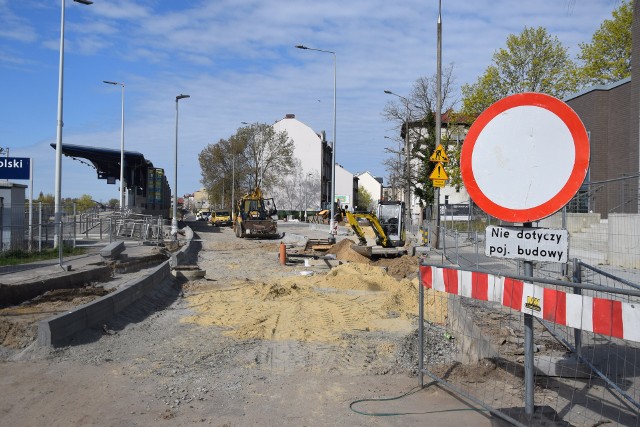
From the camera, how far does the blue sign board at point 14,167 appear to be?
18875 millimetres

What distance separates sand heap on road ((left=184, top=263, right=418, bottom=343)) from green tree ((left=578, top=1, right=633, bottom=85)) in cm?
3293

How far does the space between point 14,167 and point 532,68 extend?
102ft

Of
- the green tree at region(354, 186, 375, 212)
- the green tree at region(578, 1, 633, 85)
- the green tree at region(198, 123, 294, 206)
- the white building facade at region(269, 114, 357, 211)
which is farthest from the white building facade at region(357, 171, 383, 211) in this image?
the green tree at region(578, 1, 633, 85)

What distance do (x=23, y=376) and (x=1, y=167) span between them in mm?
15266

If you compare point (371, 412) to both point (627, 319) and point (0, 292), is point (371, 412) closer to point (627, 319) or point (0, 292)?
point (627, 319)

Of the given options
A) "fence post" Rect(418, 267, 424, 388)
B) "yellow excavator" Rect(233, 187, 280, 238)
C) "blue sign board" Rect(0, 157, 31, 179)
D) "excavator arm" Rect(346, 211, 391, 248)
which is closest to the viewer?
"fence post" Rect(418, 267, 424, 388)

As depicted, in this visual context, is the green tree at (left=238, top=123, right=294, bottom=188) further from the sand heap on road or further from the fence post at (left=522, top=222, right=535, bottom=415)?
the fence post at (left=522, top=222, right=535, bottom=415)

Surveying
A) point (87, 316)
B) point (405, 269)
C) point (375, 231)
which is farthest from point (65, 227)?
point (87, 316)

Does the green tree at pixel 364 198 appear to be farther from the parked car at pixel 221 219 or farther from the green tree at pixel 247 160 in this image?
the parked car at pixel 221 219

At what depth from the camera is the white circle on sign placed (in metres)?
3.88

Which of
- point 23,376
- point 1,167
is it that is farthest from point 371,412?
point 1,167

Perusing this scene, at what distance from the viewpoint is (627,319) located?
3.57 m

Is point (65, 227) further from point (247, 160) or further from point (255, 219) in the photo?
point (247, 160)

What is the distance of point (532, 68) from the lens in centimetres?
3697
